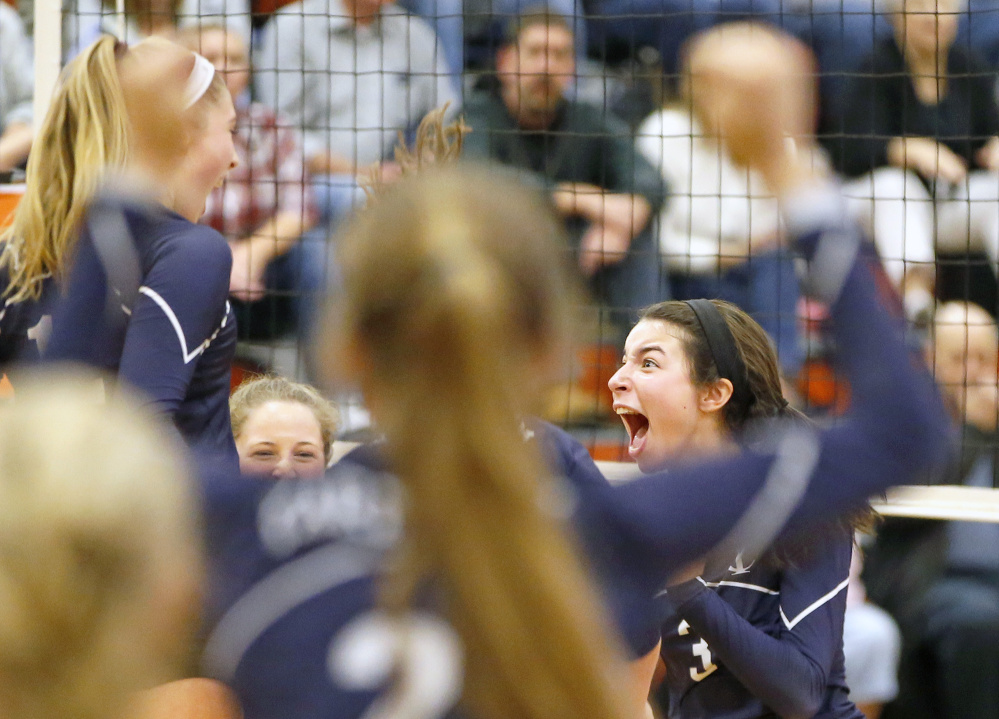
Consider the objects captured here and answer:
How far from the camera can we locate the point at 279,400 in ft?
→ 9.44

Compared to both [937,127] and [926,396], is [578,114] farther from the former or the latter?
[926,396]

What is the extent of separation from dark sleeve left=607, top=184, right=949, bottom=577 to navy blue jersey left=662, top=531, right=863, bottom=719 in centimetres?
96

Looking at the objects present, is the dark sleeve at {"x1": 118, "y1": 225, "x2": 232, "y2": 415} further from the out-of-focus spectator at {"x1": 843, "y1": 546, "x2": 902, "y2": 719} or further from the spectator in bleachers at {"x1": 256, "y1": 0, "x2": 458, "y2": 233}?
the spectator in bleachers at {"x1": 256, "y1": 0, "x2": 458, "y2": 233}

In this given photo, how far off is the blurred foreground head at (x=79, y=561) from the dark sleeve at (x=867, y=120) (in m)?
4.60

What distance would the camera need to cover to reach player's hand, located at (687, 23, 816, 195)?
131 cm

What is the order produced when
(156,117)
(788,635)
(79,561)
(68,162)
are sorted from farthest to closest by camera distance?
1. (68,162)
2. (788,635)
3. (156,117)
4. (79,561)

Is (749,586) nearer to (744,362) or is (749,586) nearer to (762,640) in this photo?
(762,640)

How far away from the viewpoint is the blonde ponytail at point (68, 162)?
2.35 meters

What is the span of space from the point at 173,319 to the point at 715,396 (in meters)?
1.10

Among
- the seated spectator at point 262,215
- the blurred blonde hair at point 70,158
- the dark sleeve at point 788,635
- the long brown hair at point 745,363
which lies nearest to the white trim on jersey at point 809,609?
the dark sleeve at point 788,635

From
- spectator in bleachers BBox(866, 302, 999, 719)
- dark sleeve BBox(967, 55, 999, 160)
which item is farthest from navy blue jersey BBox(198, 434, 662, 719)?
dark sleeve BBox(967, 55, 999, 160)

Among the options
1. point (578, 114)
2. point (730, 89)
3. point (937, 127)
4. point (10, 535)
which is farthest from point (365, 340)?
point (937, 127)

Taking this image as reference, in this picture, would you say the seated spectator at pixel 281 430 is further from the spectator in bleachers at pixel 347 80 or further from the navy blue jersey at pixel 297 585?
the spectator in bleachers at pixel 347 80

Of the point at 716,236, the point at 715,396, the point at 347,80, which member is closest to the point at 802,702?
the point at 715,396
